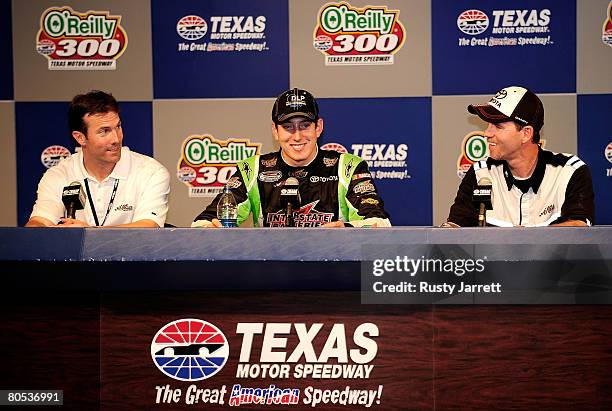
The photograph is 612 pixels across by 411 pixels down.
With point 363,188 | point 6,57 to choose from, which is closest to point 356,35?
point 363,188

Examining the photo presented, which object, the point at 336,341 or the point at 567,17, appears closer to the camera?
the point at 336,341

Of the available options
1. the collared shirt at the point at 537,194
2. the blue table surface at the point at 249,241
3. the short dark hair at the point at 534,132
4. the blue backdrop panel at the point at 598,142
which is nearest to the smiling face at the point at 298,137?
the collared shirt at the point at 537,194

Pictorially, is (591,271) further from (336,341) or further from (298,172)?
(298,172)

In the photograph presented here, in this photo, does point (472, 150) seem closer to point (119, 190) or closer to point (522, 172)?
point (522, 172)

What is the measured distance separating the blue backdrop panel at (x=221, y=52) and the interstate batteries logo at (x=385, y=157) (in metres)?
0.57

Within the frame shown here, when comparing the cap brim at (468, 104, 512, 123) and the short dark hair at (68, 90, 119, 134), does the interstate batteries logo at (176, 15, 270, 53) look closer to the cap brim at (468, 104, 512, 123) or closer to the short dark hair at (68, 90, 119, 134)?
the short dark hair at (68, 90, 119, 134)

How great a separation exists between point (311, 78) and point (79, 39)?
1393 millimetres

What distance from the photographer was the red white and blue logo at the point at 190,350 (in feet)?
6.48

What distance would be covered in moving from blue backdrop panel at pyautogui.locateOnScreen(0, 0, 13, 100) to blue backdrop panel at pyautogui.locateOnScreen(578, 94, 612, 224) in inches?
131

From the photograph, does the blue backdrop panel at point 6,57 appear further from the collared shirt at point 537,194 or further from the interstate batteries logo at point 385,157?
the collared shirt at point 537,194

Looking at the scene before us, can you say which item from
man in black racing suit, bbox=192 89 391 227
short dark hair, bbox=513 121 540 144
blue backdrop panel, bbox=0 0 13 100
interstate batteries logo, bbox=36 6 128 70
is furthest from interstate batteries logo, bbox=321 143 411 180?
blue backdrop panel, bbox=0 0 13 100

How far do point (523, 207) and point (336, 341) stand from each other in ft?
4.91

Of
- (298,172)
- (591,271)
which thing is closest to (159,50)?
(298,172)

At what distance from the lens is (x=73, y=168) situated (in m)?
3.35
